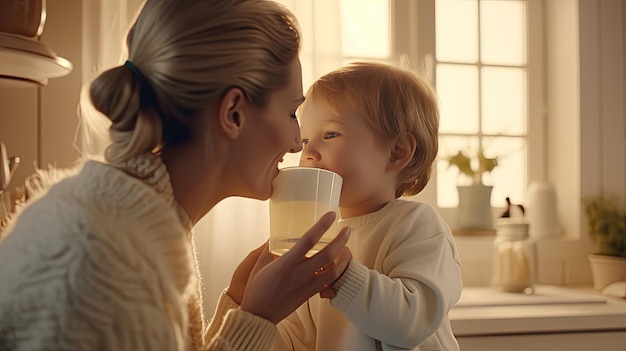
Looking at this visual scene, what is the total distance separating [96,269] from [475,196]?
1.88 metres

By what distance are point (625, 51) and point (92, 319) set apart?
8.26 ft

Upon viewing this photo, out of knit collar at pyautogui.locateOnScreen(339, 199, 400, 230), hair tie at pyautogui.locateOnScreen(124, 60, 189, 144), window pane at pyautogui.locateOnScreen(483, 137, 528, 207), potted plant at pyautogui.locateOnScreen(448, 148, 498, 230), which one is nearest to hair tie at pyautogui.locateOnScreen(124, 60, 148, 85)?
hair tie at pyautogui.locateOnScreen(124, 60, 189, 144)

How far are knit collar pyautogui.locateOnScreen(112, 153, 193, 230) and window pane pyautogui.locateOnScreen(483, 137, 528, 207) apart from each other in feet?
6.58

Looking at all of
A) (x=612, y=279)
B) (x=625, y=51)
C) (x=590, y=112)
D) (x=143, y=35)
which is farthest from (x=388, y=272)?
(x=625, y=51)

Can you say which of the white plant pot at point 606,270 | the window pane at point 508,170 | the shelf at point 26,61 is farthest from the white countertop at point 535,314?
the shelf at point 26,61

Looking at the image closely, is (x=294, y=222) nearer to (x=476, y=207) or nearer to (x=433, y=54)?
A: (x=476, y=207)

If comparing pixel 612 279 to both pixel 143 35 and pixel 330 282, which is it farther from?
pixel 143 35

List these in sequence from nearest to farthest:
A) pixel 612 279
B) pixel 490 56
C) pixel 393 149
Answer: pixel 393 149, pixel 612 279, pixel 490 56

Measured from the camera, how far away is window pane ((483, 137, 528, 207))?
2.83 meters

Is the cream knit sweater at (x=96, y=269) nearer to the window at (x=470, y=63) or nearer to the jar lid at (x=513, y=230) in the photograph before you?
the jar lid at (x=513, y=230)

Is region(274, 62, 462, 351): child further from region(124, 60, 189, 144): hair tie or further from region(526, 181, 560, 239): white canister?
region(526, 181, 560, 239): white canister

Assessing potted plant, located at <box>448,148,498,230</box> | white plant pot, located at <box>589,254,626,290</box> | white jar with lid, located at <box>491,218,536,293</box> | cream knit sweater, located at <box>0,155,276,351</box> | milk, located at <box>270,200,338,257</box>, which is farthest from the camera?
potted plant, located at <box>448,148,498,230</box>

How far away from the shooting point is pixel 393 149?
1399 mm

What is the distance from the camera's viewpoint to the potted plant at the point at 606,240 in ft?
7.81
